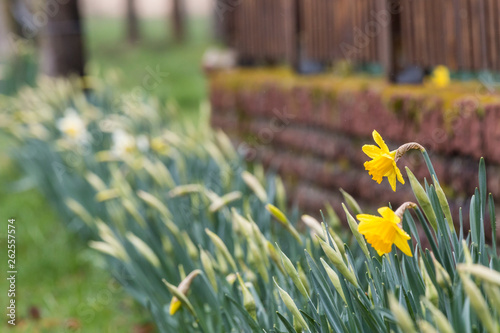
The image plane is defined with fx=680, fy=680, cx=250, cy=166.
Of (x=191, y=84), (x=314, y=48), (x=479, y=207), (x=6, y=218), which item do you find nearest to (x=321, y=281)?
(x=479, y=207)

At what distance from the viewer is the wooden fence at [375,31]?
272 centimetres

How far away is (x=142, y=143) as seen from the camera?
3801 millimetres

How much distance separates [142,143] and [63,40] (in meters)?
2.93

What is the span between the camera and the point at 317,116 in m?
3.59

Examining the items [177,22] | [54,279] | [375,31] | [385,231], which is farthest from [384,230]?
[177,22]

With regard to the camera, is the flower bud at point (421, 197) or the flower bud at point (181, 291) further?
the flower bud at point (181, 291)

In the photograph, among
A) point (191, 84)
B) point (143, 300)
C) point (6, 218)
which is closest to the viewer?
point (143, 300)

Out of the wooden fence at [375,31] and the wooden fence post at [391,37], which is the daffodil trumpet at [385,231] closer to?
the wooden fence at [375,31]

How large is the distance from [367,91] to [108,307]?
5.10 ft

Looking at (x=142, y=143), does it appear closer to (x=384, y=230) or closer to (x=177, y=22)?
(x=384, y=230)

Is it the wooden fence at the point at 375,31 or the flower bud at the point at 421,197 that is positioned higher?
the wooden fence at the point at 375,31

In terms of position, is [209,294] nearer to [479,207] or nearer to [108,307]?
[479,207]

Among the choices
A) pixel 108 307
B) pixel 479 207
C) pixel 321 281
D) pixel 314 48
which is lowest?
pixel 108 307

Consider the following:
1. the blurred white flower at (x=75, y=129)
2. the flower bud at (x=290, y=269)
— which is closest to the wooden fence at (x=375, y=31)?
the blurred white flower at (x=75, y=129)
